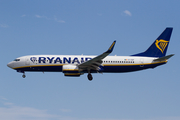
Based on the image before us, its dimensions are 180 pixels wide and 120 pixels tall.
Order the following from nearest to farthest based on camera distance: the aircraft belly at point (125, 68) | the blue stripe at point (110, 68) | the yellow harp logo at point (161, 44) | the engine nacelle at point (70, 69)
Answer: the engine nacelle at point (70, 69)
the blue stripe at point (110, 68)
the aircraft belly at point (125, 68)
the yellow harp logo at point (161, 44)

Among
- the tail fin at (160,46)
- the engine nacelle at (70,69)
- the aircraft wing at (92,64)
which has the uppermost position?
the tail fin at (160,46)

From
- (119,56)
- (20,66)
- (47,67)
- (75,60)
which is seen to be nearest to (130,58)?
(119,56)

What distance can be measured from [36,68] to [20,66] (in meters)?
3.22

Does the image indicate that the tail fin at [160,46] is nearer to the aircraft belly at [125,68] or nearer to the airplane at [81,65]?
the airplane at [81,65]

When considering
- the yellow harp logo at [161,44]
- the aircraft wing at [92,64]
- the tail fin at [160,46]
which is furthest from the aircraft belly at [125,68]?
the yellow harp logo at [161,44]

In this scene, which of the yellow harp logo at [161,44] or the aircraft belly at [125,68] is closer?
the aircraft belly at [125,68]

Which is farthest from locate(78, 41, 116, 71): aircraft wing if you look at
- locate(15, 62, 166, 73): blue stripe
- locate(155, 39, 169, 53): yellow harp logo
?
locate(155, 39, 169, 53): yellow harp logo

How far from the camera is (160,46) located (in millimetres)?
49750

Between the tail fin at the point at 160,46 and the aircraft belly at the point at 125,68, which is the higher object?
the tail fin at the point at 160,46

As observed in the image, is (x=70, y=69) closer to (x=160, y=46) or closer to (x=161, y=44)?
(x=160, y=46)

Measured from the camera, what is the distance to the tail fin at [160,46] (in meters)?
49.3

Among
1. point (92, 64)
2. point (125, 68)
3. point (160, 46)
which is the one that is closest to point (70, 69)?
point (92, 64)

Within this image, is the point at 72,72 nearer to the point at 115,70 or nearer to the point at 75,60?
the point at 75,60

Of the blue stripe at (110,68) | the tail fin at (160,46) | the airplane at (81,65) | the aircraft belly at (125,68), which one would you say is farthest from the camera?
the tail fin at (160,46)
